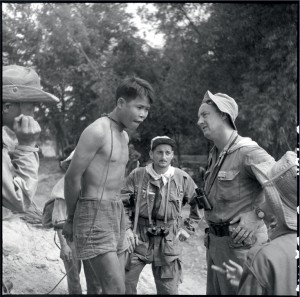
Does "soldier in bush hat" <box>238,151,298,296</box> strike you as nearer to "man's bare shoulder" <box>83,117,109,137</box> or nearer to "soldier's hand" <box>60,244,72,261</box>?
"man's bare shoulder" <box>83,117,109,137</box>

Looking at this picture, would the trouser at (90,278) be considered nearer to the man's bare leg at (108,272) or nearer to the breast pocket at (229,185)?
the man's bare leg at (108,272)

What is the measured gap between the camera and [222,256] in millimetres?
2969

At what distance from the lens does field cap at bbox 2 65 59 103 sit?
2.23 m

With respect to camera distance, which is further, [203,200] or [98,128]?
[203,200]

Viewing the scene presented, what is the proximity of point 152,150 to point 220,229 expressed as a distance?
46.7 inches

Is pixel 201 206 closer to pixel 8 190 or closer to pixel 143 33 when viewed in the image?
pixel 8 190

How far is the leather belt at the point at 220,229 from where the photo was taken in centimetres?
295

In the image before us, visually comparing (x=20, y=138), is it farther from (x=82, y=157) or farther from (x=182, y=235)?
(x=182, y=235)

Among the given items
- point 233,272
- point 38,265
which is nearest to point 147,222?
point 233,272

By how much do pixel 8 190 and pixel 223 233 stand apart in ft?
5.03

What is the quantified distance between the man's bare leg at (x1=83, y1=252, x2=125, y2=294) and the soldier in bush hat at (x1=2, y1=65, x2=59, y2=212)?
2.28 ft

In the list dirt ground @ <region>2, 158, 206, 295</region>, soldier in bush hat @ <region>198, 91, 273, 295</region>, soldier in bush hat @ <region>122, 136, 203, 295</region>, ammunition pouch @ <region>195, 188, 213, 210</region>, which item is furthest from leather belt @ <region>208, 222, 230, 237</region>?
dirt ground @ <region>2, 158, 206, 295</region>

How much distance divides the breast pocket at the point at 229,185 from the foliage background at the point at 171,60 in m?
3.32

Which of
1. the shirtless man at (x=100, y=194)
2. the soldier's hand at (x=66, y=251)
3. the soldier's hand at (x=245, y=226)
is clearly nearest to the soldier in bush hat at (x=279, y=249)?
the soldier's hand at (x=245, y=226)
